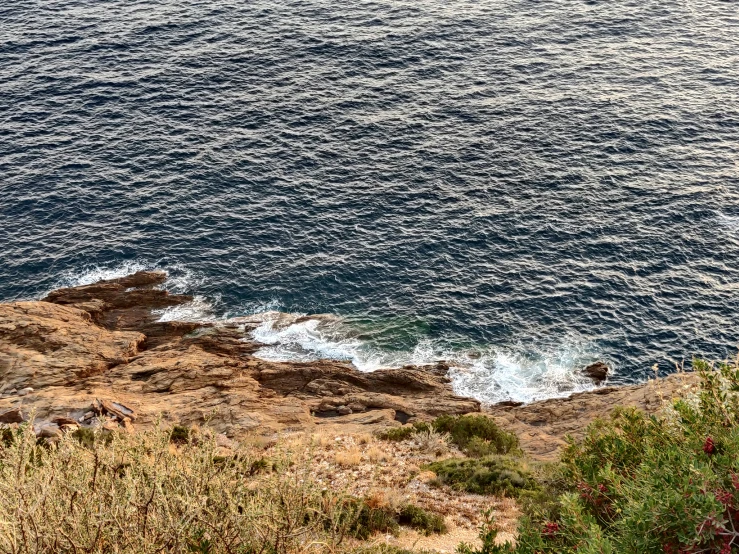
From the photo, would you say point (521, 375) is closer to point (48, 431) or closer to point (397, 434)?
point (397, 434)

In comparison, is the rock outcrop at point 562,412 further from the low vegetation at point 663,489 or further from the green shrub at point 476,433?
the low vegetation at point 663,489

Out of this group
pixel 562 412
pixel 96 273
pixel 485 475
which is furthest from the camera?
pixel 96 273

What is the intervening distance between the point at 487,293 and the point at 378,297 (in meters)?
8.96

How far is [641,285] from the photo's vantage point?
184 feet

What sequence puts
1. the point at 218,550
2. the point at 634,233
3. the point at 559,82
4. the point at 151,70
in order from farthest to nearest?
1. the point at 151,70
2. the point at 559,82
3. the point at 634,233
4. the point at 218,550

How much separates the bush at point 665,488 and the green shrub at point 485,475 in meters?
10.9

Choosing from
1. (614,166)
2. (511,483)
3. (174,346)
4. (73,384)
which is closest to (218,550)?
(511,483)

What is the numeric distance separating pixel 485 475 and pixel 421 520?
5210 millimetres

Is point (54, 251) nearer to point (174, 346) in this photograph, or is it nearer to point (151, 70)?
point (174, 346)


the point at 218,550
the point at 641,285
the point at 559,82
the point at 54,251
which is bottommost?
the point at 641,285

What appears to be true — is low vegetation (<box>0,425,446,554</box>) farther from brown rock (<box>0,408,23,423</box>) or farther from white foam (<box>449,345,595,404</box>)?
white foam (<box>449,345,595,404</box>)

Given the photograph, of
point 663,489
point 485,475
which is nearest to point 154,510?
point 663,489

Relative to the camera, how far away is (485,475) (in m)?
30.6

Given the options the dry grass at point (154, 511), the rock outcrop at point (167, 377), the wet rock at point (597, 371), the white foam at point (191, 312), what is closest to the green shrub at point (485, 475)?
the rock outcrop at point (167, 377)
